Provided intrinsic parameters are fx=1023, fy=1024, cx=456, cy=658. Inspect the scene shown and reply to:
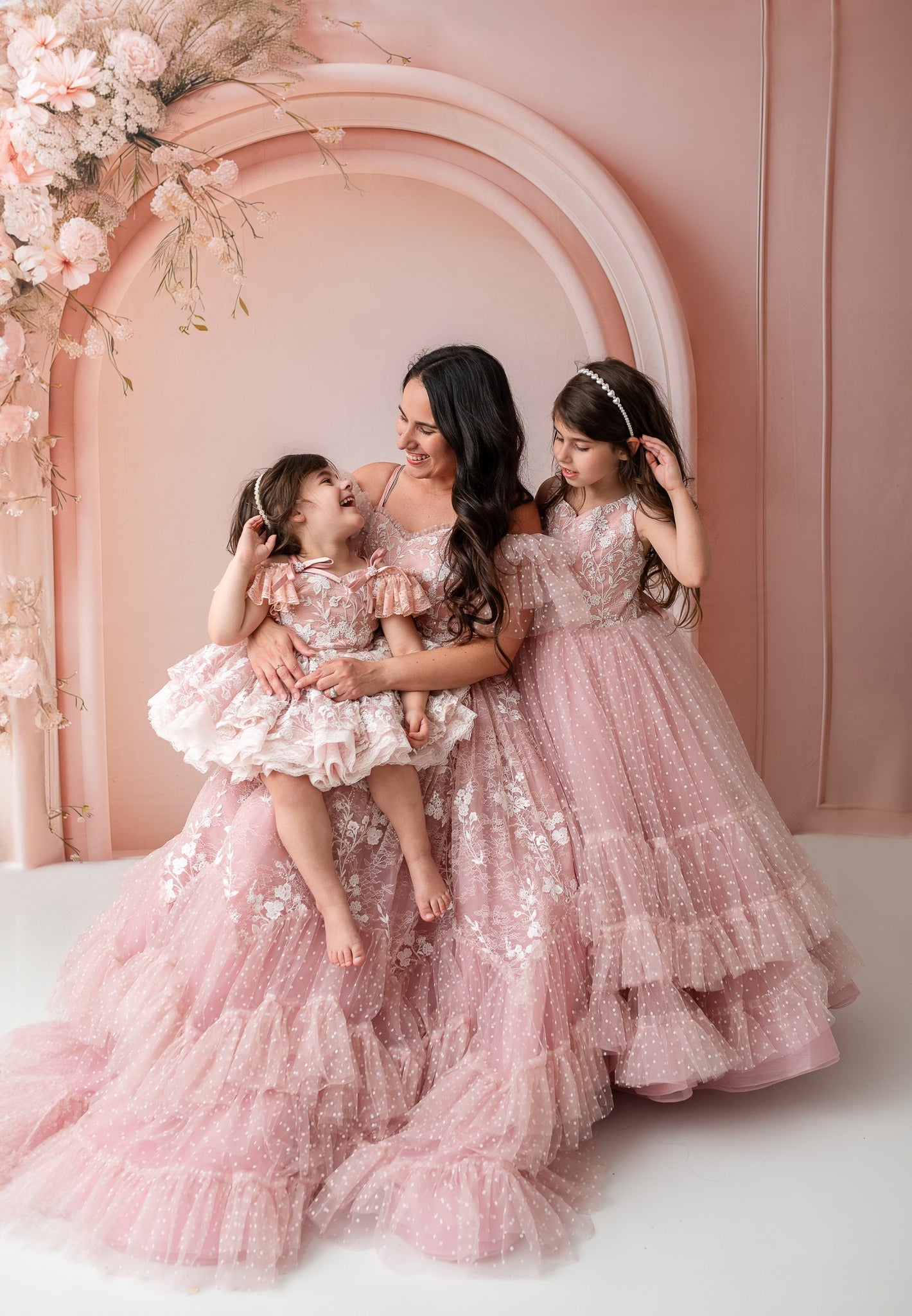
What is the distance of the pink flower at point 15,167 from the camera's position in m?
2.78

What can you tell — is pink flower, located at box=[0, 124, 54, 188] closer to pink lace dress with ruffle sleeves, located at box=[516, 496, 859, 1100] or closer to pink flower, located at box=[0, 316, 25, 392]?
pink flower, located at box=[0, 316, 25, 392]

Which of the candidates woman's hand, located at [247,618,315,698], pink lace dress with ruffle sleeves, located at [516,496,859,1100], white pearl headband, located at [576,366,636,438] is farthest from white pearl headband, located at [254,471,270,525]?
white pearl headband, located at [576,366,636,438]

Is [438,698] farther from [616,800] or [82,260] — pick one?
[82,260]

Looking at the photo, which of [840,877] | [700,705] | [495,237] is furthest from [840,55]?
[840,877]

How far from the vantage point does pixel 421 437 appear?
2191 mm

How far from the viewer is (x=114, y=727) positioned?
3.30 metres

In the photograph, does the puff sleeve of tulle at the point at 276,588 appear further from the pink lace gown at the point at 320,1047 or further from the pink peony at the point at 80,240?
the pink peony at the point at 80,240

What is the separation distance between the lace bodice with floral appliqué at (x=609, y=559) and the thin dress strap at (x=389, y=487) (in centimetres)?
42

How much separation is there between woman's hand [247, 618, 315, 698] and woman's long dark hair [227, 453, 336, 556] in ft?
0.58

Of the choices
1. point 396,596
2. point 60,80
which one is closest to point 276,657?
point 396,596

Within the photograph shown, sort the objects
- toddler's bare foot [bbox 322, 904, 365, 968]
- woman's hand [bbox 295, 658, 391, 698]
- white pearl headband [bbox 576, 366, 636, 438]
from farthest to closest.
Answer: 1. white pearl headband [bbox 576, 366, 636, 438]
2. woman's hand [bbox 295, 658, 391, 698]
3. toddler's bare foot [bbox 322, 904, 365, 968]

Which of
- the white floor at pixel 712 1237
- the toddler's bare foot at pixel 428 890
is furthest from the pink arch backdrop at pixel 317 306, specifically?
the white floor at pixel 712 1237

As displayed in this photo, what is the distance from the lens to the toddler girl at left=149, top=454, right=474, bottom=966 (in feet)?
5.99

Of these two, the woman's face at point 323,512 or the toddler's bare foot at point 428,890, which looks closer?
the toddler's bare foot at point 428,890
